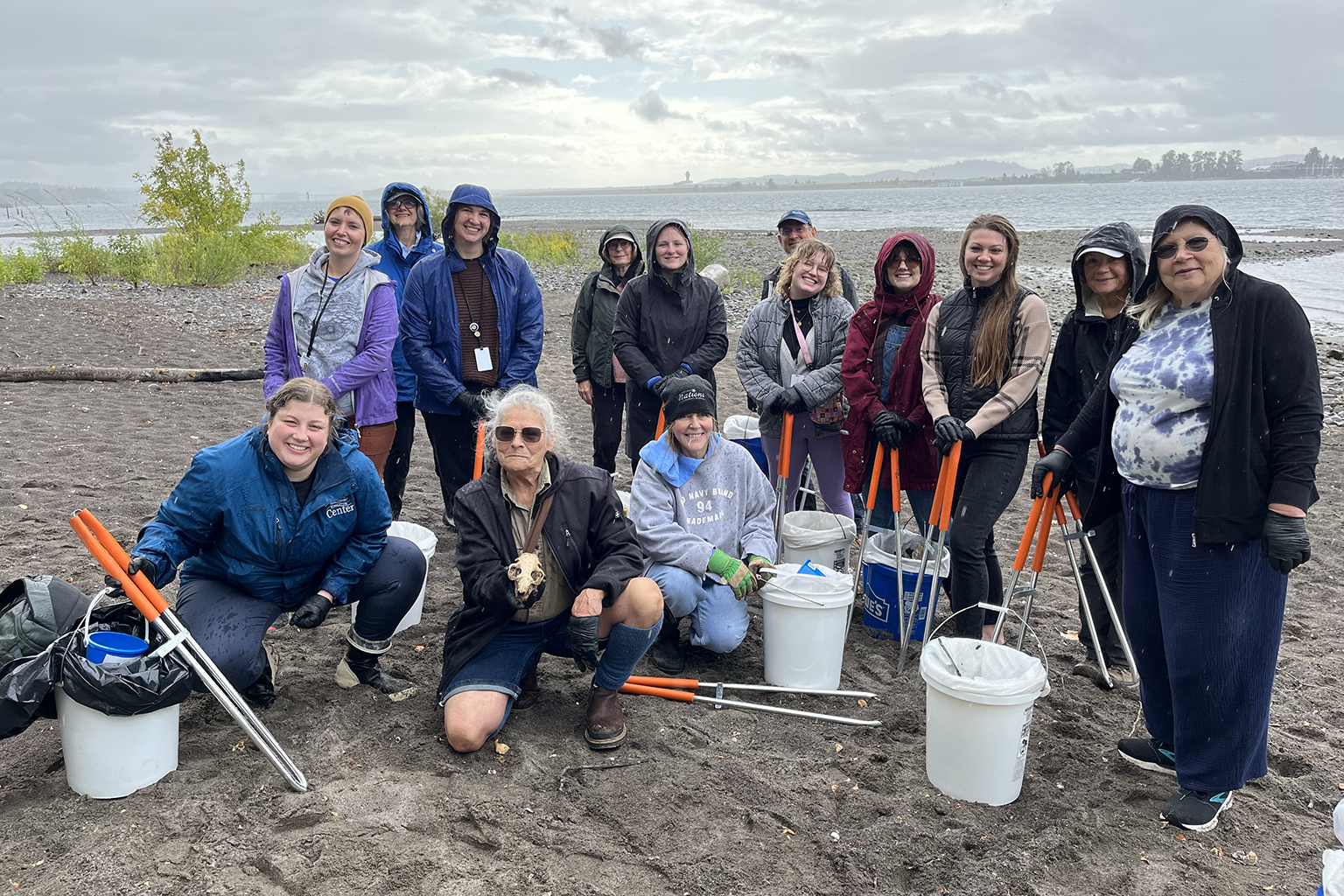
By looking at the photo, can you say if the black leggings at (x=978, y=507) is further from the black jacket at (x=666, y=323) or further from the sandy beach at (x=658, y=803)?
the black jacket at (x=666, y=323)

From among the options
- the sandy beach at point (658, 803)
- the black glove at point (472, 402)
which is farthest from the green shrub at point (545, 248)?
the sandy beach at point (658, 803)

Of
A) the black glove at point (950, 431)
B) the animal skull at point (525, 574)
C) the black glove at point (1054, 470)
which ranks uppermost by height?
the black glove at point (950, 431)

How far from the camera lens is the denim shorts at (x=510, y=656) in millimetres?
3453

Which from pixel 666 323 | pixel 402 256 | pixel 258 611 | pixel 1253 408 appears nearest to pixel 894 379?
pixel 666 323

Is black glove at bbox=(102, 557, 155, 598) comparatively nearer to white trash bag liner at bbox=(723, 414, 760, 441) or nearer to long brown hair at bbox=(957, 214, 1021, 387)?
long brown hair at bbox=(957, 214, 1021, 387)

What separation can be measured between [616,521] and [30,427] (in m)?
6.36

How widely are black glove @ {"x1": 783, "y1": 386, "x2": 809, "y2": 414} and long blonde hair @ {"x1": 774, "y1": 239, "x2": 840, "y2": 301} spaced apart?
0.59m

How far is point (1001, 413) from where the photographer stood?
153 inches

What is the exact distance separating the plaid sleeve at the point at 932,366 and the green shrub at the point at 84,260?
20838 millimetres

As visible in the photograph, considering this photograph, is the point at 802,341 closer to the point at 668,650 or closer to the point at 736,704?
the point at 668,650

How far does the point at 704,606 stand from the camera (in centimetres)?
409

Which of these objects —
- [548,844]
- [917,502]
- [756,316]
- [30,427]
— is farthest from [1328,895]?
[30,427]

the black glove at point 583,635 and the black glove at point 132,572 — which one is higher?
the black glove at point 132,572

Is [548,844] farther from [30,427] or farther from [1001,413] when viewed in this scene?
[30,427]
